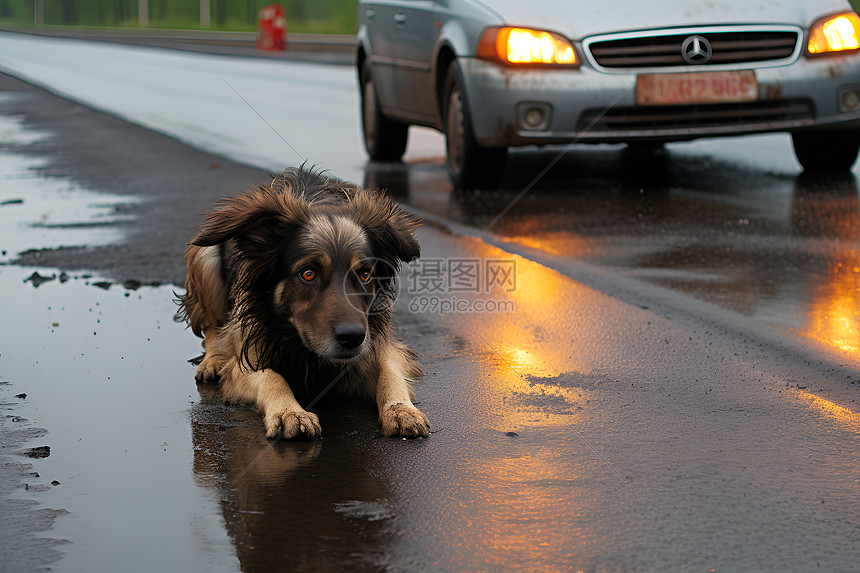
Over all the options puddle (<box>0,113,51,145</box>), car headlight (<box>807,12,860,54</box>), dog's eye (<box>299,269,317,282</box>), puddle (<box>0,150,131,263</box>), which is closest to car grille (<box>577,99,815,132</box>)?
car headlight (<box>807,12,860,54</box>)

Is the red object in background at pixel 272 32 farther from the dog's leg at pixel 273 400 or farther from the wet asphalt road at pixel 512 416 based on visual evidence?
the dog's leg at pixel 273 400

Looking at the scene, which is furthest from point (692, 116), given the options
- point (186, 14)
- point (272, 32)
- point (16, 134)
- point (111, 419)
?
point (186, 14)

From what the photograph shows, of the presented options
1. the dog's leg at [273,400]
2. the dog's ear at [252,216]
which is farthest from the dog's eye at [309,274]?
the dog's leg at [273,400]

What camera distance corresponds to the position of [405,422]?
4.50m

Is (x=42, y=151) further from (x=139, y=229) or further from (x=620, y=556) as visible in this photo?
(x=620, y=556)

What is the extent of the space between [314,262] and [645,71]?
17.6ft

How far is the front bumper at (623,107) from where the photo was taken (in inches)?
371

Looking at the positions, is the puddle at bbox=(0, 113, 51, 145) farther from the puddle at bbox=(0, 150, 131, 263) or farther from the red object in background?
the red object in background

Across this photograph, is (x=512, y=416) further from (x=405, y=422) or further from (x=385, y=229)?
(x=385, y=229)

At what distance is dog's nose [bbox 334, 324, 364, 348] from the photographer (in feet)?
15.0

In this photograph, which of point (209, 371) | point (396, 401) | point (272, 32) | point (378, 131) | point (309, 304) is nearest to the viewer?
point (396, 401)

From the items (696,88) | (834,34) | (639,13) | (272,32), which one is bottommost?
(272,32)

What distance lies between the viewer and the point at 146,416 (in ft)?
15.5

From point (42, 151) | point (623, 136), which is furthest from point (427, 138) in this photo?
point (623, 136)
